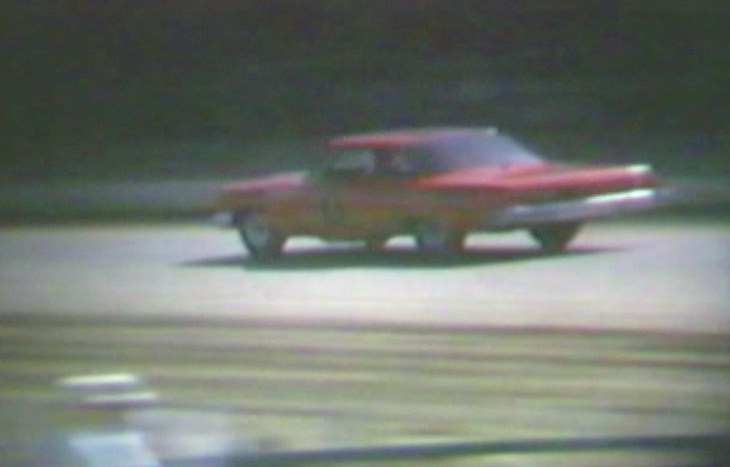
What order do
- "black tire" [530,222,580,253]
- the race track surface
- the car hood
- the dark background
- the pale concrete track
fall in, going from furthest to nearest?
"black tire" [530,222,580,253] < the car hood < the dark background < the race track surface < the pale concrete track

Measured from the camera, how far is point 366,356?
8.10 metres

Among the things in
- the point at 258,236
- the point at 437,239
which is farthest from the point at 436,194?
the point at 258,236

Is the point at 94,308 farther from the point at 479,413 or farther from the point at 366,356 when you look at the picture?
the point at 479,413

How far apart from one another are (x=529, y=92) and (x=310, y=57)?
0.81 m

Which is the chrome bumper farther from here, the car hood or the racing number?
the racing number

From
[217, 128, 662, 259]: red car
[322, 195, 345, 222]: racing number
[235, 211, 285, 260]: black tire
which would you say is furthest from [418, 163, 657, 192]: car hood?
[235, 211, 285, 260]: black tire

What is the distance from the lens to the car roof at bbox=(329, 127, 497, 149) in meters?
9.47

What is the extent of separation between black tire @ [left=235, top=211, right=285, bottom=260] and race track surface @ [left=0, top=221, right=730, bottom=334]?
0.05 m

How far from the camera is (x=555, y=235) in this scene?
32.2ft

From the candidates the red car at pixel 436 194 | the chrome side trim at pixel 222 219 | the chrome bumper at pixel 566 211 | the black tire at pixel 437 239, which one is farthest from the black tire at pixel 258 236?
the chrome bumper at pixel 566 211

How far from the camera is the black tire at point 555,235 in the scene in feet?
31.8

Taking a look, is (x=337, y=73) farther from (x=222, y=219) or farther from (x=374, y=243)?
(x=222, y=219)

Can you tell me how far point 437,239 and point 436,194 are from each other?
10.2 inches

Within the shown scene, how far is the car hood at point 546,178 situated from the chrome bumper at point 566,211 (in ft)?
0.17
